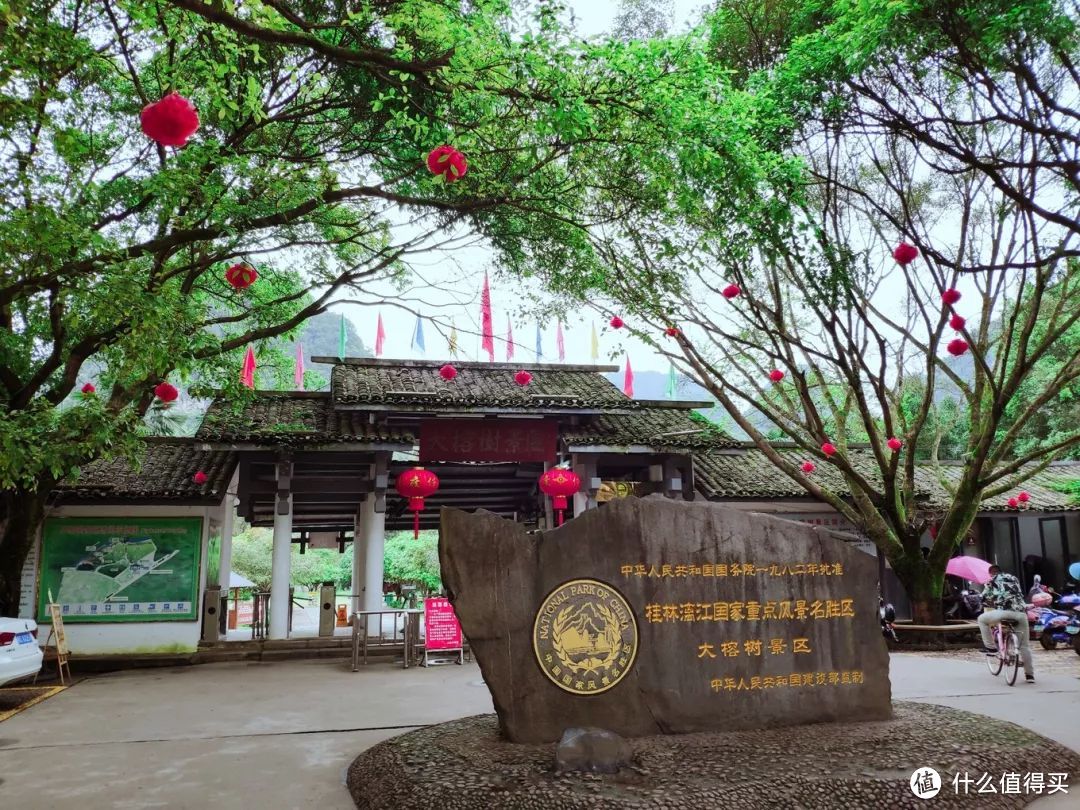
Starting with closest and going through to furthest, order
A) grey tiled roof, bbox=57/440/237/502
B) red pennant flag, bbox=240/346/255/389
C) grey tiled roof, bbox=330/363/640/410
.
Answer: grey tiled roof, bbox=57/440/237/502, grey tiled roof, bbox=330/363/640/410, red pennant flag, bbox=240/346/255/389

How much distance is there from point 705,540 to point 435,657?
604 centimetres

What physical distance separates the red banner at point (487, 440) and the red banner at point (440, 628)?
218cm

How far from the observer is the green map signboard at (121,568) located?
9.74 meters

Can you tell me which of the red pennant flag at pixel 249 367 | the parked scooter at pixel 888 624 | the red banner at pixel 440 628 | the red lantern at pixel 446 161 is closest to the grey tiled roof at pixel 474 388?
the red pennant flag at pixel 249 367

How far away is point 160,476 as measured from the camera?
10.3 metres

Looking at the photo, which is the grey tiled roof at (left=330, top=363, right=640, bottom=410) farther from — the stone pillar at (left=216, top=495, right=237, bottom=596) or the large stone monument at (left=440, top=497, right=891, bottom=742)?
the large stone monument at (left=440, top=497, right=891, bottom=742)

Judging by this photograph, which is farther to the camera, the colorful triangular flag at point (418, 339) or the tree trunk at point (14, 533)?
the colorful triangular flag at point (418, 339)

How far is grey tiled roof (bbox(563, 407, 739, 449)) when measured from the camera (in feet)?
36.5

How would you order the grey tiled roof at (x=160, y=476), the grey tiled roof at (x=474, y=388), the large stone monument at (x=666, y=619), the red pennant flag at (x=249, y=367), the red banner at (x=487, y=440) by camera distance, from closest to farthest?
the large stone monument at (x=666, y=619) < the grey tiled roof at (x=160, y=476) < the grey tiled roof at (x=474, y=388) < the red banner at (x=487, y=440) < the red pennant flag at (x=249, y=367)

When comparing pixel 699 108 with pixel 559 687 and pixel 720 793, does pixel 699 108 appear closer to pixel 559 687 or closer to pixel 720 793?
pixel 559 687

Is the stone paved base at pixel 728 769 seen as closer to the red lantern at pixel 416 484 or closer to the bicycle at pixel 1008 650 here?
the bicycle at pixel 1008 650

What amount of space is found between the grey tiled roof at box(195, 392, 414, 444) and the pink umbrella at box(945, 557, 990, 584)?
8024 millimetres

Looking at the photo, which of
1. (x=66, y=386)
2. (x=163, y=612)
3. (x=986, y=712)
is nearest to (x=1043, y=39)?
(x=986, y=712)
